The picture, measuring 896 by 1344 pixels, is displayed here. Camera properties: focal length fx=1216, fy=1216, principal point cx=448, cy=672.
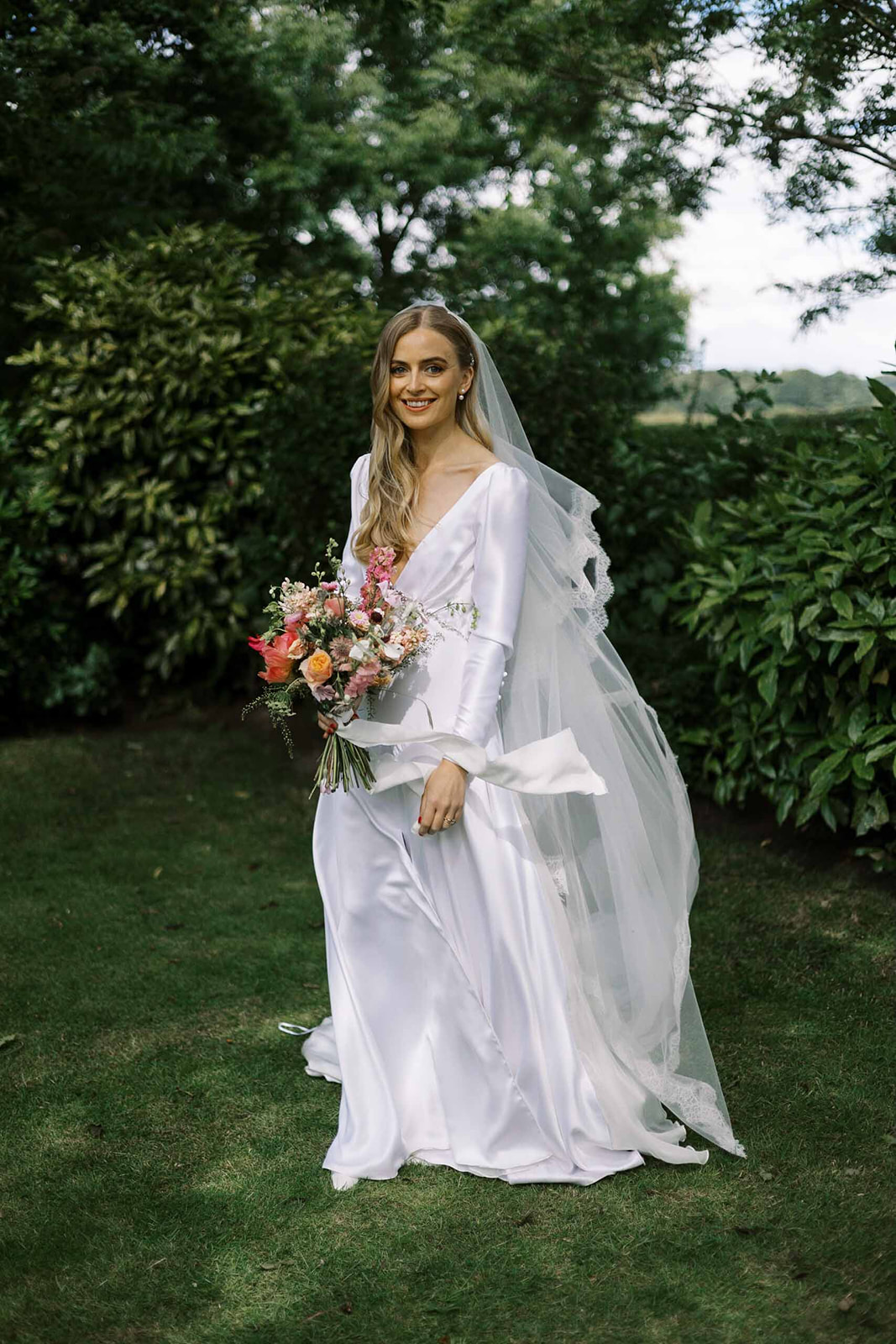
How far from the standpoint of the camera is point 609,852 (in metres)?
3.46

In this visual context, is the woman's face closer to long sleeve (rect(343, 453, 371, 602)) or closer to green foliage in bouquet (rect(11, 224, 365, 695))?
long sleeve (rect(343, 453, 371, 602))

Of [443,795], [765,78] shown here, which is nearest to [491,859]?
[443,795]

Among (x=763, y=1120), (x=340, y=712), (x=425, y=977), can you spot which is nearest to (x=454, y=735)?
(x=340, y=712)

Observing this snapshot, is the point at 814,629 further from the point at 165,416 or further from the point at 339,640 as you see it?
the point at 165,416

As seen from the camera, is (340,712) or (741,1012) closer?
(340,712)

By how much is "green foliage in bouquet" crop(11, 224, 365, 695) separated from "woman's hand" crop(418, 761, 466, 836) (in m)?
5.01

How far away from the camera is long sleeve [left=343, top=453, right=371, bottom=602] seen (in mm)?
3553

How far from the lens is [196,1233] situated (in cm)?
308

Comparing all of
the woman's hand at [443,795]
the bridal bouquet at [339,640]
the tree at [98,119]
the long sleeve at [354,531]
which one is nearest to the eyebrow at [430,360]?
the long sleeve at [354,531]

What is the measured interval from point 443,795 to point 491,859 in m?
0.26

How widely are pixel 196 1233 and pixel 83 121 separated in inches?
310

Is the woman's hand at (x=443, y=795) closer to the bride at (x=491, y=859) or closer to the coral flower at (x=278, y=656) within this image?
the bride at (x=491, y=859)

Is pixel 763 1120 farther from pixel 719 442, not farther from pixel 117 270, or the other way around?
pixel 117 270

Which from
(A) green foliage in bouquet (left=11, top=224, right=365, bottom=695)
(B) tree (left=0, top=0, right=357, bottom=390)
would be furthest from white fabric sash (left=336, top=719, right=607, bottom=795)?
(B) tree (left=0, top=0, right=357, bottom=390)
